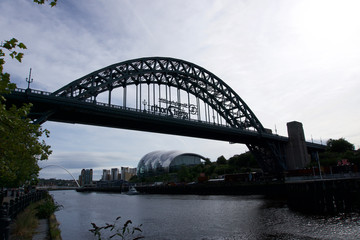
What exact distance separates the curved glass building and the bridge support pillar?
73687mm

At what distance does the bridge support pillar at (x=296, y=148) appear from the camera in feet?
222

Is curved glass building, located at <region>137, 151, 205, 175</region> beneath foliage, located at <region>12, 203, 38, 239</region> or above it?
above

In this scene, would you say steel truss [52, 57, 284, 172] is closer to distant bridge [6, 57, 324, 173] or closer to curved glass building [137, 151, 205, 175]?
distant bridge [6, 57, 324, 173]

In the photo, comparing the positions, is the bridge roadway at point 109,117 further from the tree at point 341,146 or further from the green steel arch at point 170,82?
the tree at point 341,146

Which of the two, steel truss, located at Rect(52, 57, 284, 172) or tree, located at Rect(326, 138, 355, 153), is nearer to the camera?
steel truss, located at Rect(52, 57, 284, 172)

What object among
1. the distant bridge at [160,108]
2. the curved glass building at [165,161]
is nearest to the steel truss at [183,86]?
the distant bridge at [160,108]

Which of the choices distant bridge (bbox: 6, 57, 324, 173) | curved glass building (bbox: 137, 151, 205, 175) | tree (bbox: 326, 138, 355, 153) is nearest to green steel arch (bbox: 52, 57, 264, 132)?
distant bridge (bbox: 6, 57, 324, 173)

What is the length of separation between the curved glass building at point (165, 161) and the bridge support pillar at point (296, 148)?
73687mm

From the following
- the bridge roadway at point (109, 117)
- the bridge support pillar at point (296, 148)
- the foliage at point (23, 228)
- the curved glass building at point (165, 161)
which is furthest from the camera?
the curved glass building at point (165, 161)

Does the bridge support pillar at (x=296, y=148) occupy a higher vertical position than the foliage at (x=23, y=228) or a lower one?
higher

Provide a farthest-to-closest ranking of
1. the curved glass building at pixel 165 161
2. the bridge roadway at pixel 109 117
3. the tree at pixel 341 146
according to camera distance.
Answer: the curved glass building at pixel 165 161
the tree at pixel 341 146
the bridge roadway at pixel 109 117

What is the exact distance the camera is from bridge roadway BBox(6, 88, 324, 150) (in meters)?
31.9

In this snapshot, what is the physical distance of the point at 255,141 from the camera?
69938mm

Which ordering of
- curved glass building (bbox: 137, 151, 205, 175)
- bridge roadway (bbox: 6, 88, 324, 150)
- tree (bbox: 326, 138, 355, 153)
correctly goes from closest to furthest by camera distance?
bridge roadway (bbox: 6, 88, 324, 150) < tree (bbox: 326, 138, 355, 153) < curved glass building (bbox: 137, 151, 205, 175)
